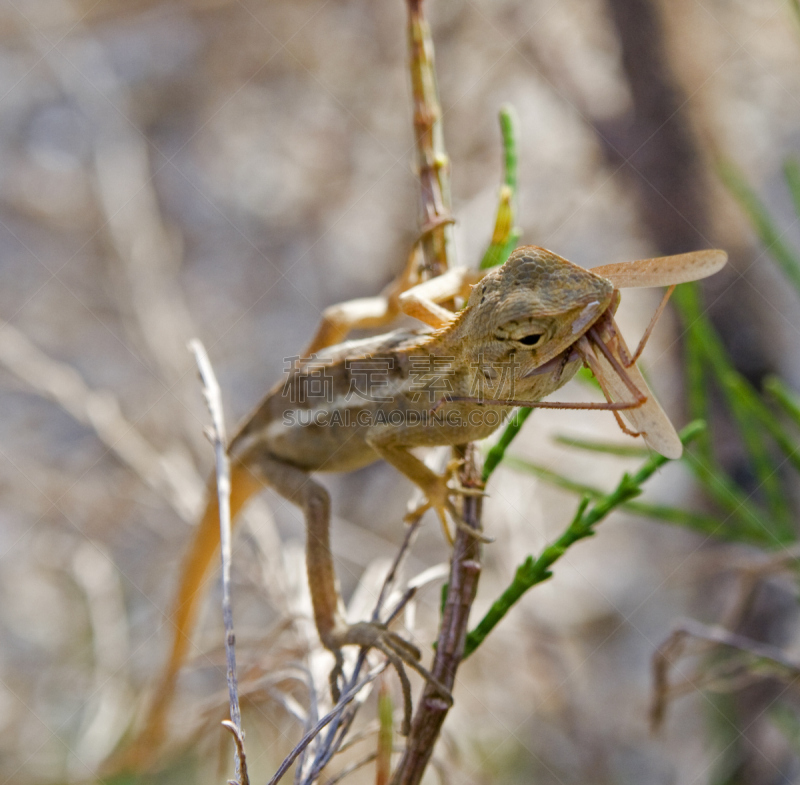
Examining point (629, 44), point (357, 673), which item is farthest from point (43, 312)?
point (357, 673)

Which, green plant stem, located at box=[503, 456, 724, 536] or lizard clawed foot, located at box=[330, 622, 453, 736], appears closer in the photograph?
lizard clawed foot, located at box=[330, 622, 453, 736]

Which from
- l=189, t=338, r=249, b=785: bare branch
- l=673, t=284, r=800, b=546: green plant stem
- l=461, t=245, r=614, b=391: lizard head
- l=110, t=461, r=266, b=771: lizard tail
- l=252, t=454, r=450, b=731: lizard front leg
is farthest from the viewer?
l=110, t=461, r=266, b=771: lizard tail

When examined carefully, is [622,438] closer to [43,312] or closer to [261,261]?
[261,261]

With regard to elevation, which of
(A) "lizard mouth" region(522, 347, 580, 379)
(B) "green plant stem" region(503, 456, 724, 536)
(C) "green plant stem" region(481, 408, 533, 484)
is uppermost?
(A) "lizard mouth" region(522, 347, 580, 379)

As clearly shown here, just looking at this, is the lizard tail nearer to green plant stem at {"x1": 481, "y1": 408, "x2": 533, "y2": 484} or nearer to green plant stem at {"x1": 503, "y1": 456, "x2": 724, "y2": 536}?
green plant stem at {"x1": 503, "y1": 456, "x2": 724, "y2": 536}

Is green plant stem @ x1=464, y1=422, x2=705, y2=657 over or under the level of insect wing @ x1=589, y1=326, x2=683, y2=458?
under

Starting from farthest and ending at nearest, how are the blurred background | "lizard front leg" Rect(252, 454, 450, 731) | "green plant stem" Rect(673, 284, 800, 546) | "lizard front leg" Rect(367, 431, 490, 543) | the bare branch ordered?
the blurred background < "green plant stem" Rect(673, 284, 800, 546) < "lizard front leg" Rect(367, 431, 490, 543) < "lizard front leg" Rect(252, 454, 450, 731) < the bare branch

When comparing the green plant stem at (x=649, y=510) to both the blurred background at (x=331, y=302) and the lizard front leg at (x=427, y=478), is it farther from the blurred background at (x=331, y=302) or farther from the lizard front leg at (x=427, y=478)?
the lizard front leg at (x=427, y=478)

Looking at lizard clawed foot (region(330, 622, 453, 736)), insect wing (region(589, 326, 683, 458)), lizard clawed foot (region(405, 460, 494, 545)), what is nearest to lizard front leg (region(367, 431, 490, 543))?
lizard clawed foot (region(405, 460, 494, 545))
